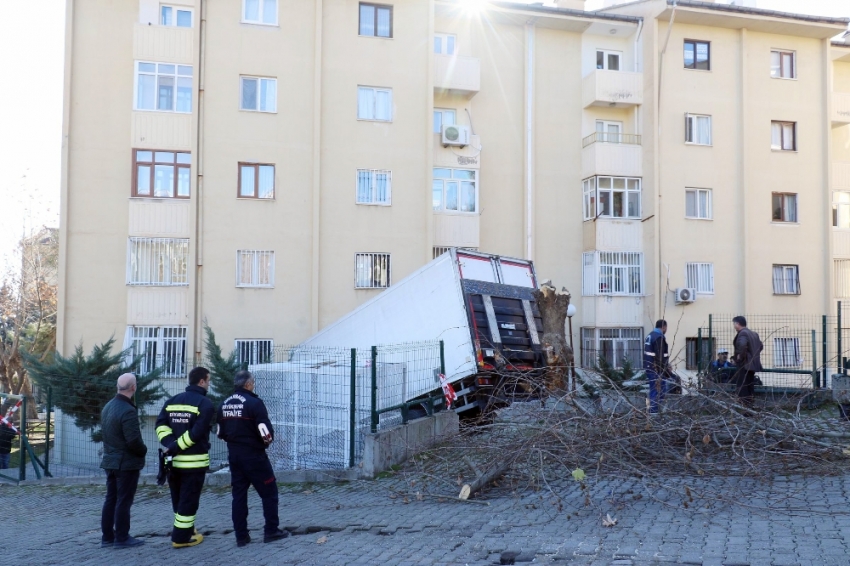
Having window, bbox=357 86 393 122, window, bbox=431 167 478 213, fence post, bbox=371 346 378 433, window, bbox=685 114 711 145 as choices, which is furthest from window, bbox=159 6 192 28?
fence post, bbox=371 346 378 433

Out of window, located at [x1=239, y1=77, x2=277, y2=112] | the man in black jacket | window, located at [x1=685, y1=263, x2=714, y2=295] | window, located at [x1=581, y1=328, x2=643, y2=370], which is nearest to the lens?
the man in black jacket

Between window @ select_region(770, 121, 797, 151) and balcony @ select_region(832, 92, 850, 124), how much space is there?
2018mm

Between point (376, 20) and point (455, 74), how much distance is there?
2.90 meters

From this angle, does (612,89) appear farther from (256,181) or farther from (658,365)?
(658,365)

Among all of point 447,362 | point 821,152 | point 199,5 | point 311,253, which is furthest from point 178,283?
point 821,152

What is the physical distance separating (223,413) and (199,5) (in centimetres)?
1830

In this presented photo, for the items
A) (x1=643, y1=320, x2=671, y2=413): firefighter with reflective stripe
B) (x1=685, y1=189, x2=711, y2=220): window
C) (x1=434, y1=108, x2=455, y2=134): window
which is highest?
(x1=434, y1=108, x2=455, y2=134): window

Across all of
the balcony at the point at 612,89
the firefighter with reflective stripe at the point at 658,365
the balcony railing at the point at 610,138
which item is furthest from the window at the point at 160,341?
the balcony at the point at 612,89

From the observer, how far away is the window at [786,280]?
26797 mm

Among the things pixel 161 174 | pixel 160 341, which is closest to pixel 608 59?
pixel 161 174

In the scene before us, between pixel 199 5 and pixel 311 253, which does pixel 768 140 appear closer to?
pixel 311 253

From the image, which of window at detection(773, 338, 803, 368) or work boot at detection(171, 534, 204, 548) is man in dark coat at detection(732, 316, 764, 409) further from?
work boot at detection(171, 534, 204, 548)

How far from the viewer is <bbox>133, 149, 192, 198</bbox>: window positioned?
22469mm

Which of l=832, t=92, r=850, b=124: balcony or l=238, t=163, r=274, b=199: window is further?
l=832, t=92, r=850, b=124: balcony
